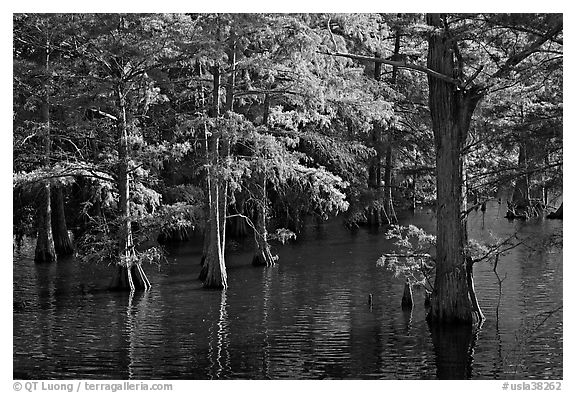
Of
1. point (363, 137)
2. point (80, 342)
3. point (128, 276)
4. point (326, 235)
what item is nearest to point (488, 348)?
point (80, 342)

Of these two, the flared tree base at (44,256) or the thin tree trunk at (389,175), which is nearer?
the flared tree base at (44,256)

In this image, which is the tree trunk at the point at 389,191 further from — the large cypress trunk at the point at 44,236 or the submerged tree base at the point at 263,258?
the large cypress trunk at the point at 44,236

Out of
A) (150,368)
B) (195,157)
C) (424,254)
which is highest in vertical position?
(195,157)

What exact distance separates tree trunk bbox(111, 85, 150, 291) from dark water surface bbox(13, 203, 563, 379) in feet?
1.61

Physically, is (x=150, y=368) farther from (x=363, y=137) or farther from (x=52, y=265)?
(x=363, y=137)

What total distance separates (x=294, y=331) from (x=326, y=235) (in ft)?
52.9

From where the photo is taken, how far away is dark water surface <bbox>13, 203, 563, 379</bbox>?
11.8 metres

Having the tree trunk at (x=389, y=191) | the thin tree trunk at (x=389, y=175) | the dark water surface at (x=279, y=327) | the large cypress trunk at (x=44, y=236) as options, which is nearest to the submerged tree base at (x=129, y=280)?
the dark water surface at (x=279, y=327)

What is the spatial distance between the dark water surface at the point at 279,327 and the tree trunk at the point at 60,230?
2.91 metres

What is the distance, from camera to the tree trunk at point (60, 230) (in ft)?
84.4

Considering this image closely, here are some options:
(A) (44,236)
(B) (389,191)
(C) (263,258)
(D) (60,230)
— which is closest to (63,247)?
(D) (60,230)

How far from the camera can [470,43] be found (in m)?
14.5

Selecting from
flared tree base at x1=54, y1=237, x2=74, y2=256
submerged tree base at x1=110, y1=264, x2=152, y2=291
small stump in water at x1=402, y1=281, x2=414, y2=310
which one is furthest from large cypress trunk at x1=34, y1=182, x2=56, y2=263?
small stump in water at x1=402, y1=281, x2=414, y2=310

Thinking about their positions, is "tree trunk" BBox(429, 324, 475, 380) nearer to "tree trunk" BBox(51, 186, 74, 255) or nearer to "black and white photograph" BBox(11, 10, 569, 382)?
"black and white photograph" BBox(11, 10, 569, 382)
